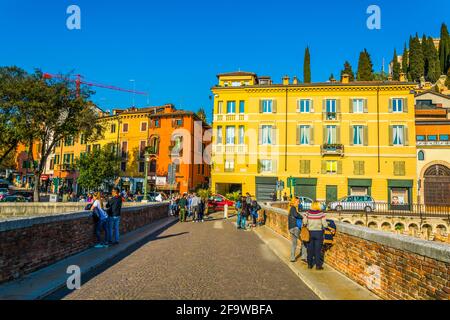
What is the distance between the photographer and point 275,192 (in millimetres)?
38312

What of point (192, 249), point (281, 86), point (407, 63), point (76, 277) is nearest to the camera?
point (76, 277)

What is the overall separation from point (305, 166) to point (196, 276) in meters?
32.4

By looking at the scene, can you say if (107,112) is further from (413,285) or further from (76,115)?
(413,285)

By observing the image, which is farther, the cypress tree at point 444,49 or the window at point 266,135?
the cypress tree at point 444,49

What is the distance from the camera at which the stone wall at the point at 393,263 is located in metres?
4.41

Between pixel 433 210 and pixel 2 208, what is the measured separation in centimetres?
3403

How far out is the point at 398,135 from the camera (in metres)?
37.2

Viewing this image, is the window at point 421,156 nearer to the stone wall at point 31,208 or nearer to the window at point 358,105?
the window at point 358,105

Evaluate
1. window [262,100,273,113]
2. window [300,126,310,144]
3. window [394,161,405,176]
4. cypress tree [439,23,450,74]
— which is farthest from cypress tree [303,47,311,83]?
cypress tree [439,23,450,74]

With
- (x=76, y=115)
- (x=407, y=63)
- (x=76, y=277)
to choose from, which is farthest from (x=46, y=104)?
(x=407, y=63)

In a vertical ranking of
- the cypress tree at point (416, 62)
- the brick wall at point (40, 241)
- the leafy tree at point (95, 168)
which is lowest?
the brick wall at point (40, 241)

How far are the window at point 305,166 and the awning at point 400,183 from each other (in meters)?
8.52

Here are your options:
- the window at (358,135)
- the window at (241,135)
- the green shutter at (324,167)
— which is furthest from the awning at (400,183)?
the window at (241,135)

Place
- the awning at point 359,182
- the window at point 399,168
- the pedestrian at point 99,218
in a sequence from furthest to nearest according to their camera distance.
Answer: the awning at point 359,182 → the window at point 399,168 → the pedestrian at point 99,218
